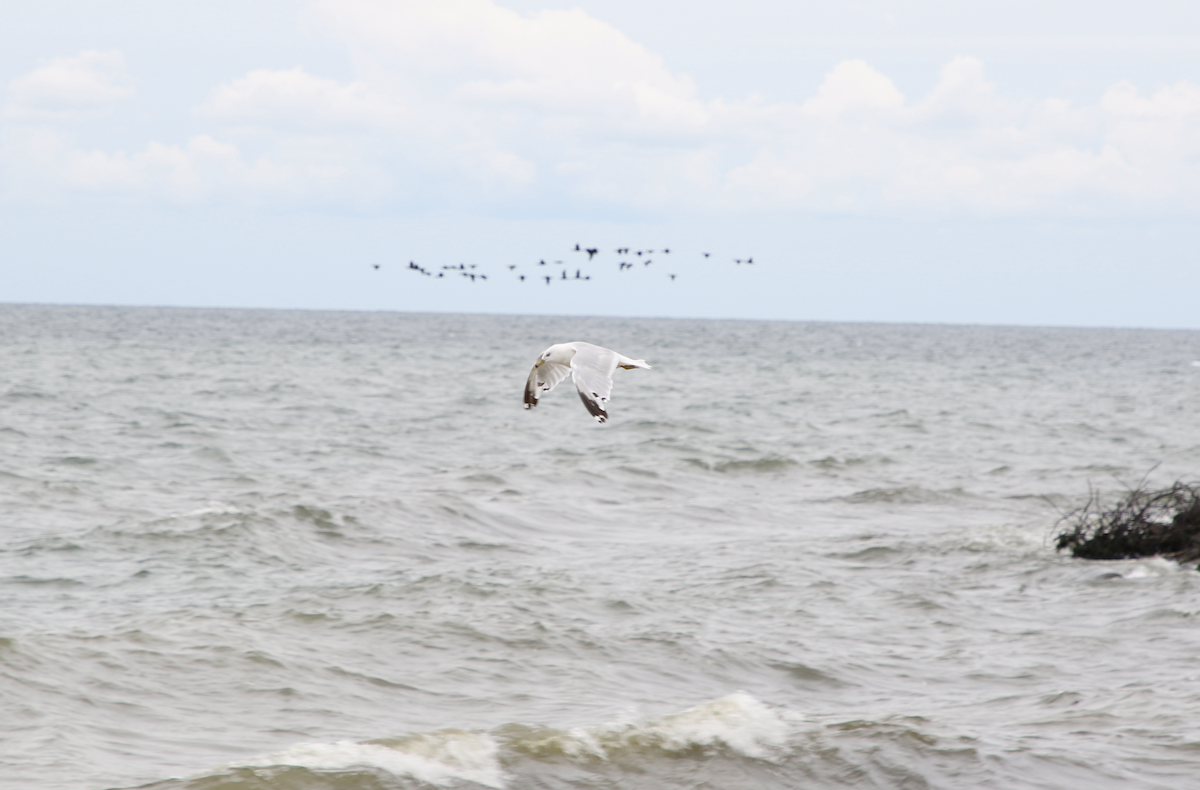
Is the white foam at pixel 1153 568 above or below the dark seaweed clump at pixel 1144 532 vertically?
below

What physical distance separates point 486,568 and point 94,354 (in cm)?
4514

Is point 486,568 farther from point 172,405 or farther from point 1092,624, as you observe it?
point 172,405

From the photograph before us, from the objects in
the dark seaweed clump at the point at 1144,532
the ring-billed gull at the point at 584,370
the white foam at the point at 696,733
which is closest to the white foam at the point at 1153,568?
the dark seaweed clump at the point at 1144,532

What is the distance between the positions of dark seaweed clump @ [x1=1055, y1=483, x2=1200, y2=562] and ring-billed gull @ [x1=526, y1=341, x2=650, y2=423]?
7.96 metres

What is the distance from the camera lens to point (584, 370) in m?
6.47

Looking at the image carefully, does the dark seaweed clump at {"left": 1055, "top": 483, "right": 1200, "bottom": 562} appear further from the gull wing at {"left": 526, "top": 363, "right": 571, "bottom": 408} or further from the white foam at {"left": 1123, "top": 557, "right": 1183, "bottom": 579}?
the gull wing at {"left": 526, "top": 363, "right": 571, "bottom": 408}

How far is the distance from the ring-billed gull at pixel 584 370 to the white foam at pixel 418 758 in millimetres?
2365

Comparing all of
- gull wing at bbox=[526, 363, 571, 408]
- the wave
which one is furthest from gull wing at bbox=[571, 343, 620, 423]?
the wave

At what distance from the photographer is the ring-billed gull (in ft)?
19.9

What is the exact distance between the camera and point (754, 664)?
9883 millimetres

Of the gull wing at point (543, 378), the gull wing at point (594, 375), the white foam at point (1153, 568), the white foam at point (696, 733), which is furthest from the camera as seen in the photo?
the white foam at point (1153, 568)

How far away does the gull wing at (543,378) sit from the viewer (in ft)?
23.3

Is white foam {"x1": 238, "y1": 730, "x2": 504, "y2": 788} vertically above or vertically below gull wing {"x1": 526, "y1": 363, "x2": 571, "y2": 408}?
below

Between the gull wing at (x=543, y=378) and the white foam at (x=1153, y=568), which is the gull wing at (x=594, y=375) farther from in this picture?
the white foam at (x=1153, y=568)
